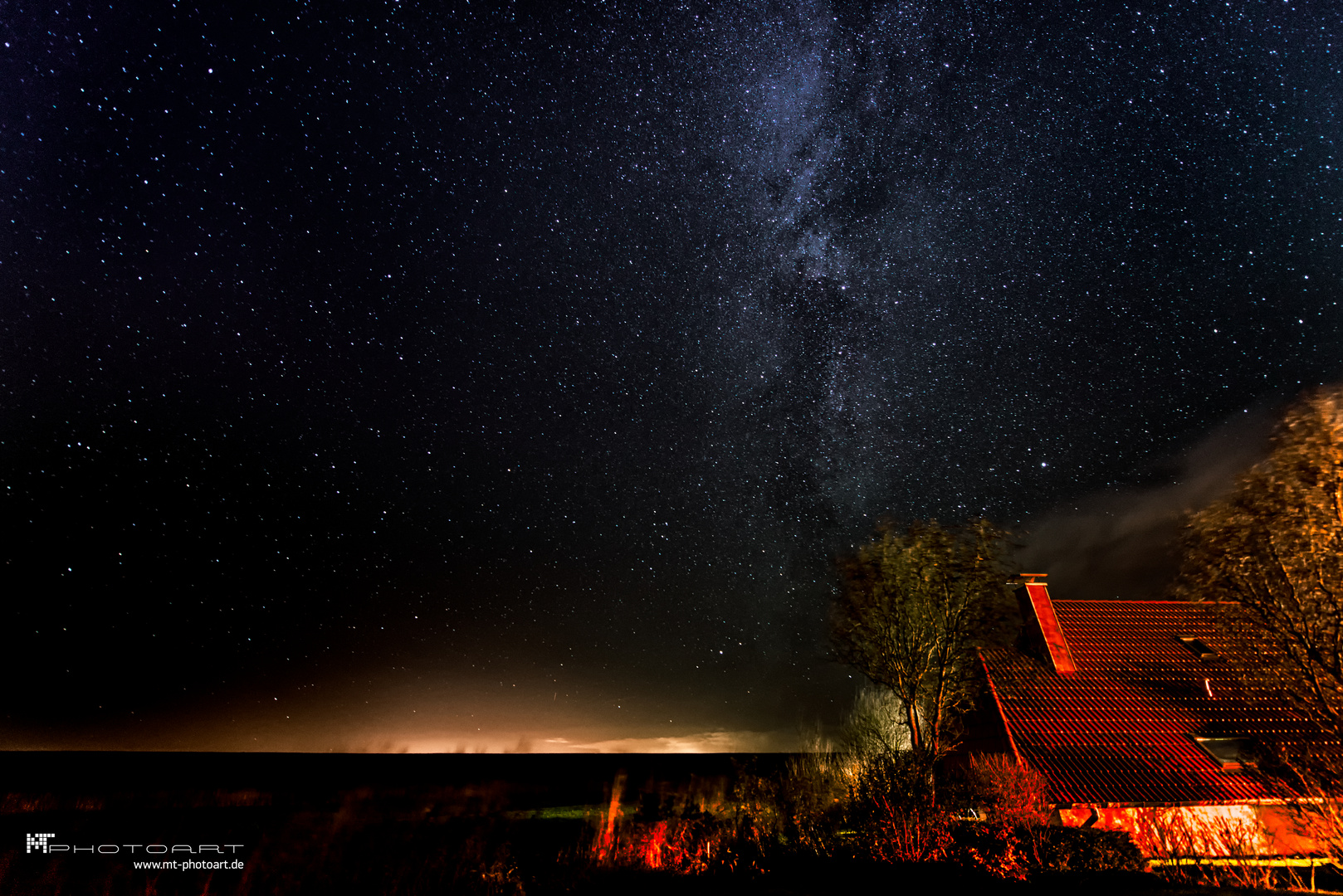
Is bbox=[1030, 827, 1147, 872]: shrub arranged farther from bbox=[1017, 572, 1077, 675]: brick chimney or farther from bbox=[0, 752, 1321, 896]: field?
bbox=[1017, 572, 1077, 675]: brick chimney

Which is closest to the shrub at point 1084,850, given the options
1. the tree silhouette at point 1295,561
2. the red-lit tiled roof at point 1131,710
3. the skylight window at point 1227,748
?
the tree silhouette at point 1295,561

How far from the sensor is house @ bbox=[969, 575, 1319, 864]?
1894 centimetres

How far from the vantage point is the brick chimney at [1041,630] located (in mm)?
25625

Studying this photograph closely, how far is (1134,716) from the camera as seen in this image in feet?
74.8

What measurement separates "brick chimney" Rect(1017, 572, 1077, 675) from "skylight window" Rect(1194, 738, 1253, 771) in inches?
176

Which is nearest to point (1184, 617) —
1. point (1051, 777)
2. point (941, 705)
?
point (1051, 777)

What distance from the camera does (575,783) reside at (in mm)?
65062

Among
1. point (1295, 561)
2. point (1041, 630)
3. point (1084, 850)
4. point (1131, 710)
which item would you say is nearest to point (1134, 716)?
point (1131, 710)

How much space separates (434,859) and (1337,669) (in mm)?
20563

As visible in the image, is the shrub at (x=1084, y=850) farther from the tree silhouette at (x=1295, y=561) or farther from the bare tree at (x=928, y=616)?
the bare tree at (x=928, y=616)

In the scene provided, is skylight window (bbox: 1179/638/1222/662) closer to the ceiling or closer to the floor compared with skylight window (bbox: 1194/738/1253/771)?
closer to the ceiling

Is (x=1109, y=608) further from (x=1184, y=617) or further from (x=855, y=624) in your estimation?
(x=855, y=624)

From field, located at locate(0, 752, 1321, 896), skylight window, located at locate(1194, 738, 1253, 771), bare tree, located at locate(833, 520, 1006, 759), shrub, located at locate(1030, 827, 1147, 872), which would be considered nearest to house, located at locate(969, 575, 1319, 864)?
skylight window, located at locate(1194, 738, 1253, 771)

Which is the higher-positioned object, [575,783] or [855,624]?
[855,624]
